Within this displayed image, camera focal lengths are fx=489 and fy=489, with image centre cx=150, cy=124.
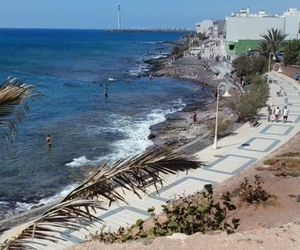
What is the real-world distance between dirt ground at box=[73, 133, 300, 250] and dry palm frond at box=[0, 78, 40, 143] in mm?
3794

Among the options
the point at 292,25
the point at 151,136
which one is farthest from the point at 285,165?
the point at 292,25

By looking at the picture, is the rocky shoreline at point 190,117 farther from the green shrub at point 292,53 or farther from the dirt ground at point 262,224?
the green shrub at point 292,53

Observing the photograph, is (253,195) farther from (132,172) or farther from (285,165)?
(132,172)

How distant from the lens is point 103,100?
49.9 m

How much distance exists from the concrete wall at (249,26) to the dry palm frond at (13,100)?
83980 millimetres

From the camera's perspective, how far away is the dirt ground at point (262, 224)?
323 inches

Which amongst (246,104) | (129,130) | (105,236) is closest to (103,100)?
(129,130)

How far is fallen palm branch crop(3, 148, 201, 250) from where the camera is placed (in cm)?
509

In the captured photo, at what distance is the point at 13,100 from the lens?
489 centimetres

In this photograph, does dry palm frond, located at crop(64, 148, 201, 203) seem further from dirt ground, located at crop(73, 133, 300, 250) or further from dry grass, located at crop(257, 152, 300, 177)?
dry grass, located at crop(257, 152, 300, 177)

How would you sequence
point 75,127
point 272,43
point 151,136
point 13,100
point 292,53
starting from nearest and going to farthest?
point 13,100 < point 151,136 < point 75,127 < point 292,53 < point 272,43

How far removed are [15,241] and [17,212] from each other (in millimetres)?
12886

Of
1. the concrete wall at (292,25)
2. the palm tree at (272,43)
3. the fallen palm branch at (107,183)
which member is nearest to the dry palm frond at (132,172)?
the fallen palm branch at (107,183)

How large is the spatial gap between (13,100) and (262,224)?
8.94 m
